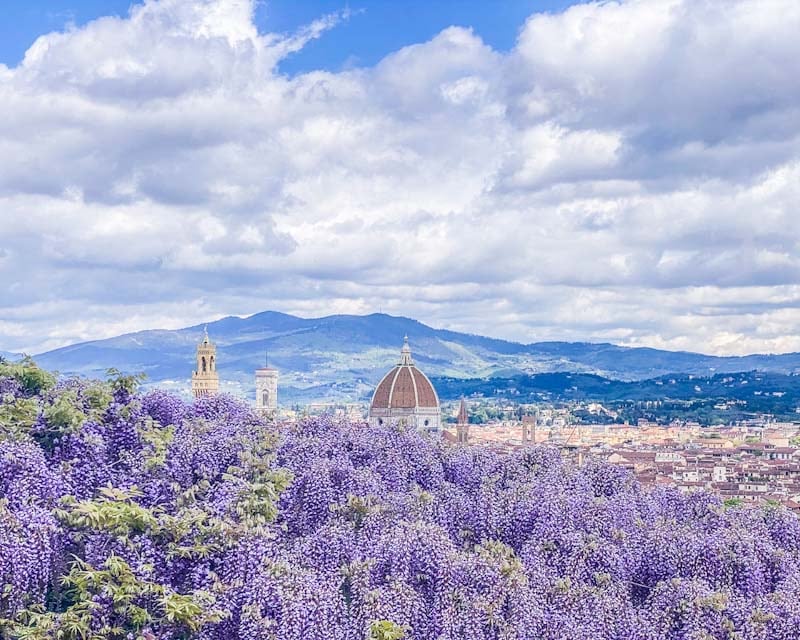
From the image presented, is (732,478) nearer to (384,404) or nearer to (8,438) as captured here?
(384,404)

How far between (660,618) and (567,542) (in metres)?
2.21

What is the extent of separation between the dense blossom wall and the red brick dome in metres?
71.0

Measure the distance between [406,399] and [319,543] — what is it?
76413mm

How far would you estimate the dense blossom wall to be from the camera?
1551cm

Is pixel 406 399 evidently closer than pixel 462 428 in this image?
Yes

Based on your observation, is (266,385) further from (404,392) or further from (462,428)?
(404,392)

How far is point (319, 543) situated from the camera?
59.2ft

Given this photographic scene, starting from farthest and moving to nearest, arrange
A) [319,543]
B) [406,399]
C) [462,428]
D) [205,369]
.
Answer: [462,428]
[406,399]
[205,369]
[319,543]

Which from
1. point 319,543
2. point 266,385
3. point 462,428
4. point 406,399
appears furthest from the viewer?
point 266,385

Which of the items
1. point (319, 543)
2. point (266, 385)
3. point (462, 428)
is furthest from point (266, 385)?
point (319, 543)

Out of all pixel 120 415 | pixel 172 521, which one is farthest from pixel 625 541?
pixel 120 415

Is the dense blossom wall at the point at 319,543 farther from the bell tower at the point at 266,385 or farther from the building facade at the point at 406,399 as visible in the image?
the bell tower at the point at 266,385

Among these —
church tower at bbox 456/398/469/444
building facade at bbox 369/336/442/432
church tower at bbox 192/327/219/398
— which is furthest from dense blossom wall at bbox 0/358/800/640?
church tower at bbox 456/398/469/444

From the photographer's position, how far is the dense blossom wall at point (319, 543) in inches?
611
